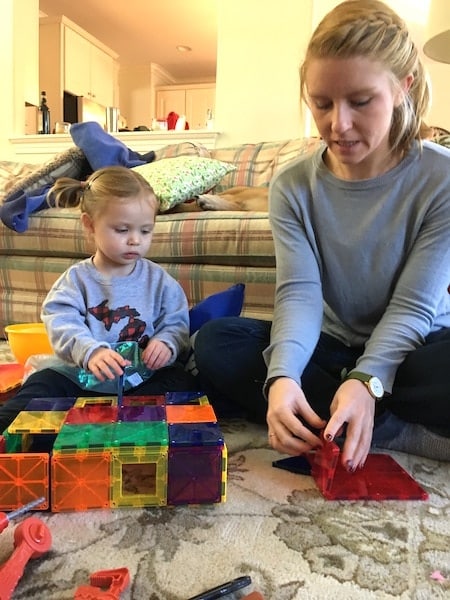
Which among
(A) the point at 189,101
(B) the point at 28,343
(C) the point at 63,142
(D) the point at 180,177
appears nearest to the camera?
(B) the point at 28,343

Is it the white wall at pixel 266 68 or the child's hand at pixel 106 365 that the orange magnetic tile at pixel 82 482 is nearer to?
the child's hand at pixel 106 365

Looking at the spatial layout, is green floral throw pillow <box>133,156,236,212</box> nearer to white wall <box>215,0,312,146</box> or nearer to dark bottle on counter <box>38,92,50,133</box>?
white wall <box>215,0,312,146</box>

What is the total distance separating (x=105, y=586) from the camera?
21.0 inches

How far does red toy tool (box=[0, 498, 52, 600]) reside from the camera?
531 mm

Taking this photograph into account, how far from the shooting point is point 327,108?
2.67ft

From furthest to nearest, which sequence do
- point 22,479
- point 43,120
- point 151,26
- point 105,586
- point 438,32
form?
1. point 151,26
2. point 43,120
3. point 438,32
4. point 22,479
5. point 105,586

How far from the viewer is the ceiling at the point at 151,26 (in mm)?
4742

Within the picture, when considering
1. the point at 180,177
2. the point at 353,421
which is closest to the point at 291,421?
the point at 353,421

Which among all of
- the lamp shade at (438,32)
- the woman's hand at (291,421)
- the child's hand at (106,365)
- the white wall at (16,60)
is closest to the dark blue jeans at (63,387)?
the child's hand at (106,365)

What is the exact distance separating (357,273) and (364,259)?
3cm

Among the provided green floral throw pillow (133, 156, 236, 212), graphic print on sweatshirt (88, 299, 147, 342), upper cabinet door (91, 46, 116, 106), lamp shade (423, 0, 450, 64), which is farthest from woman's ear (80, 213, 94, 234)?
upper cabinet door (91, 46, 116, 106)

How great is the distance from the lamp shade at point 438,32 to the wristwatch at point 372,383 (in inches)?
66.5

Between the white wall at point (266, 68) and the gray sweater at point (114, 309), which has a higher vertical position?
the white wall at point (266, 68)

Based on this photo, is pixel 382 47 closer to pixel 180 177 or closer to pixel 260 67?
pixel 180 177
